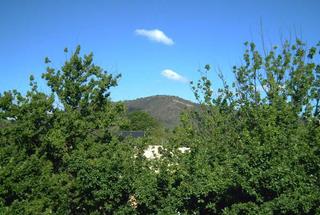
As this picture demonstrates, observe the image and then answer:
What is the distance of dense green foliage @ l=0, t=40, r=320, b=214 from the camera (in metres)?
8.93

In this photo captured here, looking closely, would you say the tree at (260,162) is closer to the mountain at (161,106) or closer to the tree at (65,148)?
the tree at (65,148)

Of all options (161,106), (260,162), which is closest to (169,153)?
(260,162)

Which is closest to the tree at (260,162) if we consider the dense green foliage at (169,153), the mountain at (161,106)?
the dense green foliage at (169,153)

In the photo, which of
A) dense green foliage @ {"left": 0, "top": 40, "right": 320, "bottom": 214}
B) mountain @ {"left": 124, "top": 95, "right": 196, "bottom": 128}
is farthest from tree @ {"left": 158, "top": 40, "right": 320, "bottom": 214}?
mountain @ {"left": 124, "top": 95, "right": 196, "bottom": 128}

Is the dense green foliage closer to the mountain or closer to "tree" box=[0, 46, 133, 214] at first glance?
"tree" box=[0, 46, 133, 214]

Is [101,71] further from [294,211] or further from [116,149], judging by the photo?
Result: [294,211]

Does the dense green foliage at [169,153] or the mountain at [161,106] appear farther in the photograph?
the mountain at [161,106]

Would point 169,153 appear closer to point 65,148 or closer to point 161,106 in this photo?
point 65,148

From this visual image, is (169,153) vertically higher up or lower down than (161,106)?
lower down

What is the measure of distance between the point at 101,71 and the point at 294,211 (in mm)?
8279

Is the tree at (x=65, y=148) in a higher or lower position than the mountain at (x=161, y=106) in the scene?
lower

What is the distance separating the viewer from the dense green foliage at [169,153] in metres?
8.93

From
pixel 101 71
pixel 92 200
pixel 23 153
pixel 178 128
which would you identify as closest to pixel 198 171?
pixel 178 128

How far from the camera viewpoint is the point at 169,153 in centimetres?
1135
